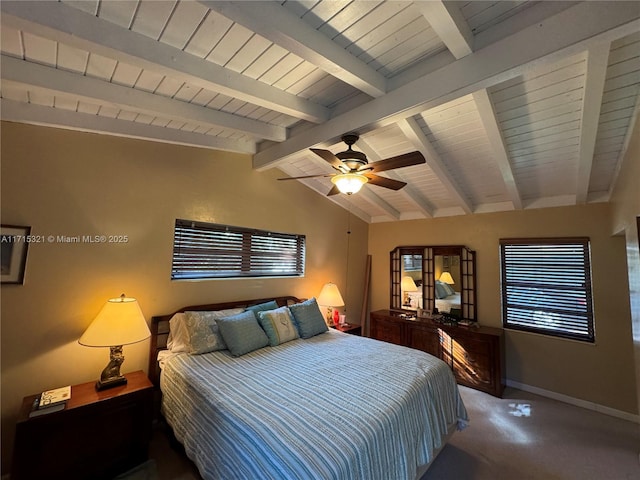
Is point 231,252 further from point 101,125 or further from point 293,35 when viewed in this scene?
point 293,35

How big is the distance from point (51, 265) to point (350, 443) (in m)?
2.61

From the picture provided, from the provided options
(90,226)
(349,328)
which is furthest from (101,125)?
(349,328)

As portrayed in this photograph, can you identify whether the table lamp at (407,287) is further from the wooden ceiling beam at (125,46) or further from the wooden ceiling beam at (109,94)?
the wooden ceiling beam at (125,46)

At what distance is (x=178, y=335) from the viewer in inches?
106

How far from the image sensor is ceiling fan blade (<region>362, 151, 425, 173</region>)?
6.68ft

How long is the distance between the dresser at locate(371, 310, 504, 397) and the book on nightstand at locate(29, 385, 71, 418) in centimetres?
382

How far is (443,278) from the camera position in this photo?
4422 millimetres

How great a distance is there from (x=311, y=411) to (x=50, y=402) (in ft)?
5.96

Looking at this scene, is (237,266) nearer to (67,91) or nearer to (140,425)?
(140,425)

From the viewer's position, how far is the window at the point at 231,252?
3031 mm

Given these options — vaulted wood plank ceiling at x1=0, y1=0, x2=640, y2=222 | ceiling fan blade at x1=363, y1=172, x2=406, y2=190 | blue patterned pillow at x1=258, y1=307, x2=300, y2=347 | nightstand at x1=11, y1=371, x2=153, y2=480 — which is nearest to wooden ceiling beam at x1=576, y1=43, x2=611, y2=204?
vaulted wood plank ceiling at x1=0, y1=0, x2=640, y2=222

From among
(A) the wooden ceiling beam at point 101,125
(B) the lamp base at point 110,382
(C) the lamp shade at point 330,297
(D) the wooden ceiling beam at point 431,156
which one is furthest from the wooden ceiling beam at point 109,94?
(C) the lamp shade at point 330,297

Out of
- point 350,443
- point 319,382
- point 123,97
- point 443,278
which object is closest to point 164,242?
point 123,97

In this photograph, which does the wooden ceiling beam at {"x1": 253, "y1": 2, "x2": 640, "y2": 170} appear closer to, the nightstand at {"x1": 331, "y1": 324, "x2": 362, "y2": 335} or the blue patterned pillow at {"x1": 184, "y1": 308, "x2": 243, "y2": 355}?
the blue patterned pillow at {"x1": 184, "y1": 308, "x2": 243, "y2": 355}
